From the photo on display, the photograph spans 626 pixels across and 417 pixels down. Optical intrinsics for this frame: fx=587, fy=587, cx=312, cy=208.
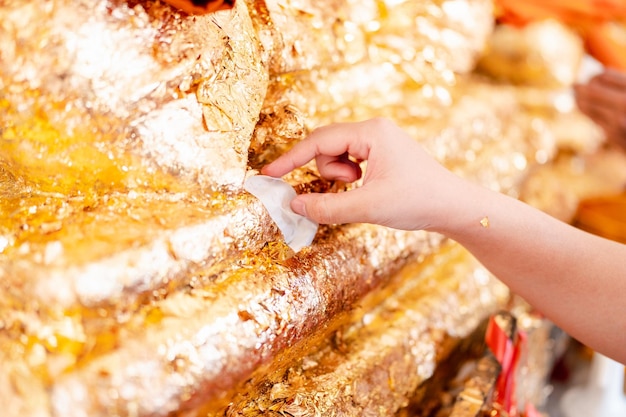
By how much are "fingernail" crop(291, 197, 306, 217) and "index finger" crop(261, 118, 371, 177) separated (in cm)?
5

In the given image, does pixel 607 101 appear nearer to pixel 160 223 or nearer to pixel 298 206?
pixel 298 206

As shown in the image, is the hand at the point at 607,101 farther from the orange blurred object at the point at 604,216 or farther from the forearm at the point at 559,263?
the forearm at the point at 559,263

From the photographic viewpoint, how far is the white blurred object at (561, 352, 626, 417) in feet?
4.29

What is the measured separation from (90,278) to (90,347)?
8 cm

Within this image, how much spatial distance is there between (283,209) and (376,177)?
137 millimetres

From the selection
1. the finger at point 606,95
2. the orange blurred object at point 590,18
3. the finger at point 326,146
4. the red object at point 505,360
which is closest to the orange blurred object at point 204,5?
the finger at point 326,146

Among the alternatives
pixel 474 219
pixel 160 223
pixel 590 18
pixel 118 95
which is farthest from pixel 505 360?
pixel 590 18

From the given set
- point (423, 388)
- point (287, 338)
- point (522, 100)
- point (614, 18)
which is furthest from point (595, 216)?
point (287, 338)

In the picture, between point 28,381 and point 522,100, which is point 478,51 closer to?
point 522,100

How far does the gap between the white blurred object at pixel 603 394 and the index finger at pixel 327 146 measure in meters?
0.88

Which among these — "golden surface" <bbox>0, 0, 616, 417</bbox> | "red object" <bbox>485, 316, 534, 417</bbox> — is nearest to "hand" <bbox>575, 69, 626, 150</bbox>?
"red object" <bbox>485, 316, 534, 417</bbox>

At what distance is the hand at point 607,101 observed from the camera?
164 centimetres

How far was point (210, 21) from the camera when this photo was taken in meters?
0.74

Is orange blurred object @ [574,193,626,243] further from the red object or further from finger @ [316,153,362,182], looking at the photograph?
finger @ [316,153,362,182]
